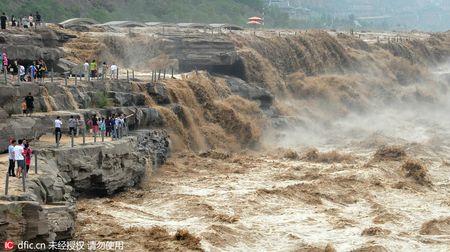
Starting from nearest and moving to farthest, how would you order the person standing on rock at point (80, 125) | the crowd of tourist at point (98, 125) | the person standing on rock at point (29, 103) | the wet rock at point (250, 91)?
1. the person standing on rock at point (29, 103)
2. the crowd of tourist at point (98, 125)
3. the person standing on rock at point (80, 125)
4. the wet rock at point (250, 91)

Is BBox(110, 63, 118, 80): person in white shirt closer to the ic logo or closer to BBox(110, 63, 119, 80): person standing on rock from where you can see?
BBox(110, 63, 119, 80): person standing on rock

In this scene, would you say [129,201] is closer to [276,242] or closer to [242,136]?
[276,242]

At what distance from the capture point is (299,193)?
27.5 m

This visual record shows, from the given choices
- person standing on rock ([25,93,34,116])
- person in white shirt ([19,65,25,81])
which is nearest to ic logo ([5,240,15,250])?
person standing on rock ([25,93,34,116])

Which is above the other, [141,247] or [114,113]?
[114,113]

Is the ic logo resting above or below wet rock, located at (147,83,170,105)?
below

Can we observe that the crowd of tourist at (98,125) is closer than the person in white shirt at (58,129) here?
No

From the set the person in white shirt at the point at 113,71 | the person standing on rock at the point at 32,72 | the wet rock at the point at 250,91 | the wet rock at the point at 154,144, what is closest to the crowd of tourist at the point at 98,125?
the wet rock at the point at 154,144

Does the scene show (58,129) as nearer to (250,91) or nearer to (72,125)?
(72,125)

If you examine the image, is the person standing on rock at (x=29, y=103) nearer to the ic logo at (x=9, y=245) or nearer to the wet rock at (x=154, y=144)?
the wet rock at (x=154, y=144)

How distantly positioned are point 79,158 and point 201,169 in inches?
315

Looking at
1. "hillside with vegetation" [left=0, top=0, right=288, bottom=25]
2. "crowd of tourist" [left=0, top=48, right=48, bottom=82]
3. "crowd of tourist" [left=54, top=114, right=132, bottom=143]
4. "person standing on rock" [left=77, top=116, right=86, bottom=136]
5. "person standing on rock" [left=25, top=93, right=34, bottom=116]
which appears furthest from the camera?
"hillside with vegetation" [left=0, top=0, right=288, bottom=25]

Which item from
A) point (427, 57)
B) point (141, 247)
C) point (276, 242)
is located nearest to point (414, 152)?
point (276, 242)

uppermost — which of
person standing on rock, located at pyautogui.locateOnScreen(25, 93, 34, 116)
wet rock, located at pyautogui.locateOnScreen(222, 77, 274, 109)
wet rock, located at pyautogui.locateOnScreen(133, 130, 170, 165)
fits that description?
person standing on rock, located at pyautogui.locateOnScreen(25, 93, 34, 116)
